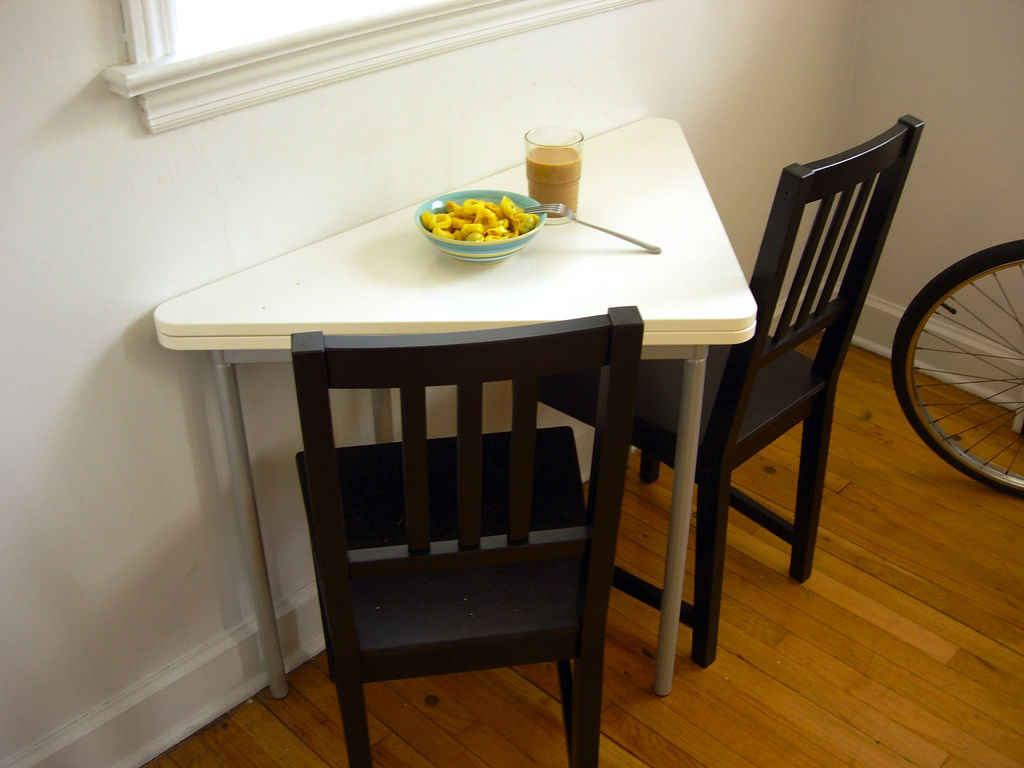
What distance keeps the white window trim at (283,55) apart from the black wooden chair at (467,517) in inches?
18.8

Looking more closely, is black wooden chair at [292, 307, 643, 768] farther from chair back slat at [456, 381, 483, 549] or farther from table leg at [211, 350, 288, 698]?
table leg at [211, 350, 288, 698]

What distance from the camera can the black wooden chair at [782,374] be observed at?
4.84 ft

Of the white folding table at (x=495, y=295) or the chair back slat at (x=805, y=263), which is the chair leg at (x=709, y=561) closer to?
the white folding table at (x=495, y=295)

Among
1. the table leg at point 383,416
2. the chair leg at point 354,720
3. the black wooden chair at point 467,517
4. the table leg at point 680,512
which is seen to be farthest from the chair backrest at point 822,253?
the chair leg at point 354,720

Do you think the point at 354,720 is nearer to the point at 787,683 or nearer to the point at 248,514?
the point at 248,514

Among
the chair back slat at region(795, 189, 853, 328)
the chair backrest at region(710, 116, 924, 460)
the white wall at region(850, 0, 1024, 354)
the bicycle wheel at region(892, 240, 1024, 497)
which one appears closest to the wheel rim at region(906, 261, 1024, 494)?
the bicycle wheel at region(892, 240, 1024, 497)

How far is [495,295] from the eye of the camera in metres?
1.46

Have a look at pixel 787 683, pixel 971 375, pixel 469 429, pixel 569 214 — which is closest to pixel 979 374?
pixel 971 375

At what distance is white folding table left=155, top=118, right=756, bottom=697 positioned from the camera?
1388 mm

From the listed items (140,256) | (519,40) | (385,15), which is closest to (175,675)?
(140,256)

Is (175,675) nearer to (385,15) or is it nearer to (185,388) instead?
(185,388)

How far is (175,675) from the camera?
5.62 ft

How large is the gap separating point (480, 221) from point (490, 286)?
4.6 inches

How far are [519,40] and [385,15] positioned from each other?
13.4 inches
